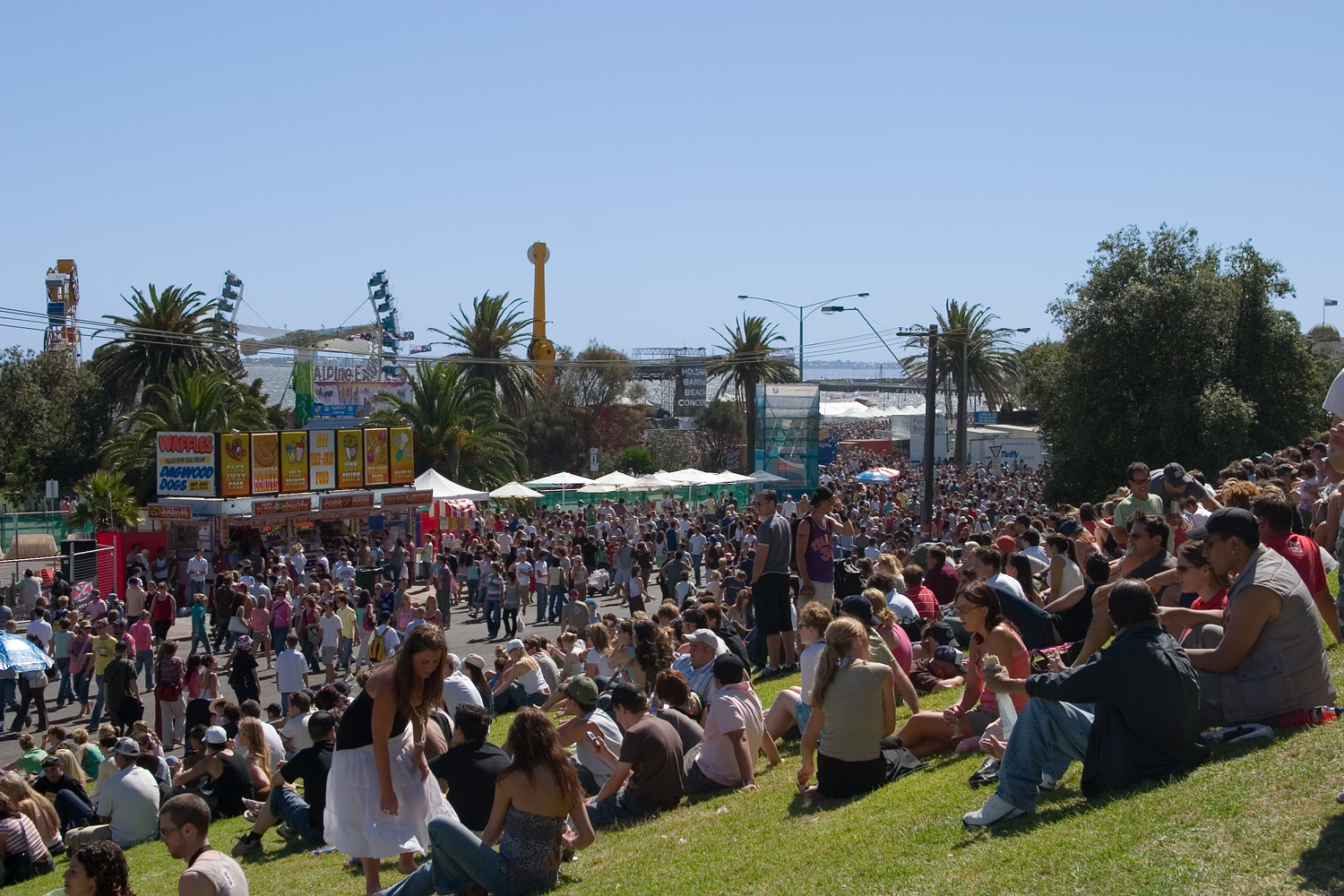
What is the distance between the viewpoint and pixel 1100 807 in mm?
5480

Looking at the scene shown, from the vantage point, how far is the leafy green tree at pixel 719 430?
72125 millimetres

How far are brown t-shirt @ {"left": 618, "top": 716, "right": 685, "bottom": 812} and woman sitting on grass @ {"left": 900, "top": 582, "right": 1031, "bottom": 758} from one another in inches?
56.9

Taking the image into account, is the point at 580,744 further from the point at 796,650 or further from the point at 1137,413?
the point at 1137,413

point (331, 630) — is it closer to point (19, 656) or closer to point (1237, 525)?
point (19, 656)

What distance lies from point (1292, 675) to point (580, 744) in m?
4.41

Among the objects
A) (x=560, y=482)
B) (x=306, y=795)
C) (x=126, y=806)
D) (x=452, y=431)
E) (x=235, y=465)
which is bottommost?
(x=126, y=806)

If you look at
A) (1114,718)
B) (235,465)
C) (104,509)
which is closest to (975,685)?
(1114,718)

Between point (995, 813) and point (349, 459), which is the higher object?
point (349, 459)

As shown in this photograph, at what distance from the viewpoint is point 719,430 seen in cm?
7294

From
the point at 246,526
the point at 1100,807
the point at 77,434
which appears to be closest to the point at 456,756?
the point at 1100,807

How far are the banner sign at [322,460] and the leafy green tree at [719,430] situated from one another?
40.9 metres

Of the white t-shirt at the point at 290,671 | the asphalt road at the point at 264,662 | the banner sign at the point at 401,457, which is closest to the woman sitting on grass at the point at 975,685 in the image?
the white t-shirt at the point at 290,671

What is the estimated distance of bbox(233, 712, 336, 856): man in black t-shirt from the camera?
8.21m

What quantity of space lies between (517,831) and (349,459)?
27.8m
